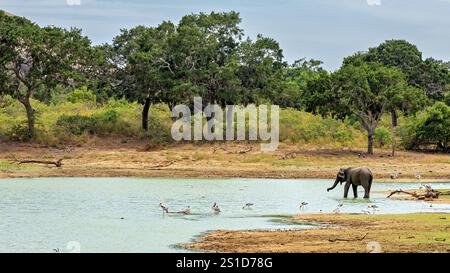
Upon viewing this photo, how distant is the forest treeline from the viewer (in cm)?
4959

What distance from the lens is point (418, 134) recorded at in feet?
169

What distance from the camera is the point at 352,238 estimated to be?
20500 mm

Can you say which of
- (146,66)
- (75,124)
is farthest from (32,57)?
(146,66)

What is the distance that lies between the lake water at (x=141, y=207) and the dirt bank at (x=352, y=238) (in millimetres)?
1203

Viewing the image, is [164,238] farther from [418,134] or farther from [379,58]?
[379,58]

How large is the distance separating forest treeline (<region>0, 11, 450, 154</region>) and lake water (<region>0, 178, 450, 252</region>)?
32.1ft

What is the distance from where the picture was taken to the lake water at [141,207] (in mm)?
22188

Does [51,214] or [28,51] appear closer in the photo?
[51,214]

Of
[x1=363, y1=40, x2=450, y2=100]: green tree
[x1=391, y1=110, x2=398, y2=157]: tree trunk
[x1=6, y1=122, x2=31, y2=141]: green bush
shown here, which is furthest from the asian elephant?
[x1=363, y1=40, x2=450, y2=100]: green tree

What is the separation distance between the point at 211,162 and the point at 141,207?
1690 centimetres

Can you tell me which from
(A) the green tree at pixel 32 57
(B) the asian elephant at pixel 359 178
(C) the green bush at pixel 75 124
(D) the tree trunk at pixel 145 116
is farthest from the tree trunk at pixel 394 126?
(A) the green tree at pixel 32 57

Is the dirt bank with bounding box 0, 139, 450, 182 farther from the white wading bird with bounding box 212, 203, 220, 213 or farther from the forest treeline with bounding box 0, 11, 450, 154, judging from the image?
the white wading bird with bounding box 212, 203, 220, 213
